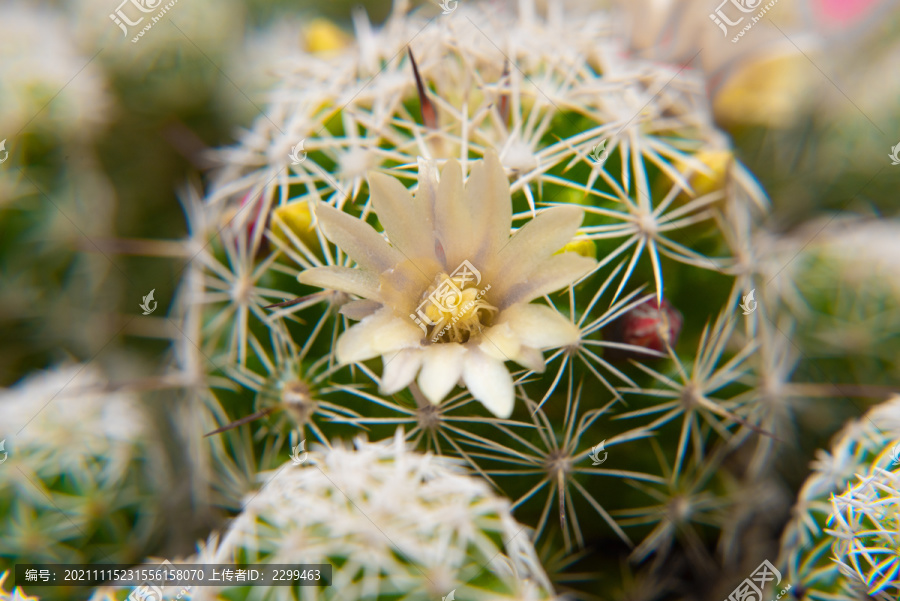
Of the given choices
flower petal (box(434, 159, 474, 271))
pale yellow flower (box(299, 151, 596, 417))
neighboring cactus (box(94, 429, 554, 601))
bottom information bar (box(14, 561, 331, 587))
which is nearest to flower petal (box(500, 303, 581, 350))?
pale yellow flower (box(299, 151, 596, 417))

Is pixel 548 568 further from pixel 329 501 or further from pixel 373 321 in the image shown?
pixel 373 321

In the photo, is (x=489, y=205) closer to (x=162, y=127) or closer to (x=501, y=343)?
(x=501, y=343)

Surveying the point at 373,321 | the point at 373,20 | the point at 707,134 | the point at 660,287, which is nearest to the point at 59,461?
the point at 373,321

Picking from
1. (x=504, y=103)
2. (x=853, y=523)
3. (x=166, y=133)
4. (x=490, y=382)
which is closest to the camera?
(x=490, y=382)

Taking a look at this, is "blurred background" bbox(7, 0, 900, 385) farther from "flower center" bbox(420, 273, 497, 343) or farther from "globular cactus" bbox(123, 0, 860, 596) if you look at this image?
"flower center" bbox(420, 273, 497, 343)

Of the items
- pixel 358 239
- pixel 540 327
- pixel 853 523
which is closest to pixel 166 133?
pixel 358 239

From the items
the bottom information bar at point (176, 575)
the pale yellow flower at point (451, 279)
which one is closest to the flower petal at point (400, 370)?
the pale yellow flower at point (451, 279)
